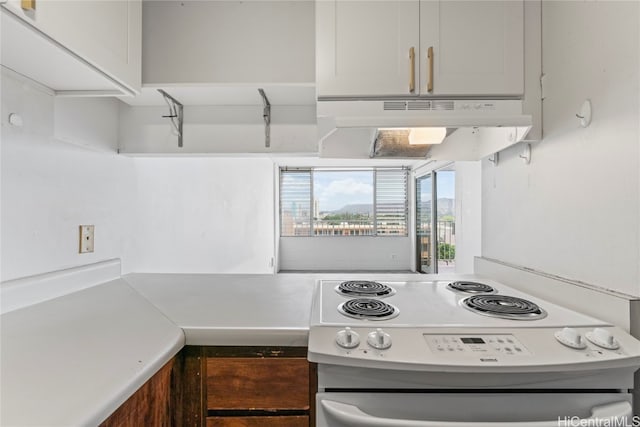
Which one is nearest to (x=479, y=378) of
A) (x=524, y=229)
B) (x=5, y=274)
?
(x=524, y=229)

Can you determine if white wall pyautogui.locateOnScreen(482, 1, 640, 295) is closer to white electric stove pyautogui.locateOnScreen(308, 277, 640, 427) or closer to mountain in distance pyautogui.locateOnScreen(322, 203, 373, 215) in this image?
white electric stove pyautogui.locateOnScreen(308, 277, 640, 427)

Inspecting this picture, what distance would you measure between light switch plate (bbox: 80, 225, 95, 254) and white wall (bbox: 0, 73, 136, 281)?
0.9 inches

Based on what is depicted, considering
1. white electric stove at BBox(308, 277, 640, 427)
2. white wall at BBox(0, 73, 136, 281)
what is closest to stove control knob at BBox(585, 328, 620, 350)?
white electric stove at BBox(308, 277, 640, 427)

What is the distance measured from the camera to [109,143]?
1562mm

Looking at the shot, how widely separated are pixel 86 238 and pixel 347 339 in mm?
1260

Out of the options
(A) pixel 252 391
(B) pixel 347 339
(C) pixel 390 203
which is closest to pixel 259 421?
(A) pixel 252 391

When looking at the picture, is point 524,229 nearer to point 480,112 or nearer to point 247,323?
point 480,112

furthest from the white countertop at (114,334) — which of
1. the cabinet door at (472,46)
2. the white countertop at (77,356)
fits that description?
the cabinet door at (472,46)

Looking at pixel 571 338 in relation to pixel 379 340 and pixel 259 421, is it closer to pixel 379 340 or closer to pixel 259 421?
pixel 379 340

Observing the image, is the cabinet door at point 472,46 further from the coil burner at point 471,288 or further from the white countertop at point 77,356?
the white countertop at point 77,356

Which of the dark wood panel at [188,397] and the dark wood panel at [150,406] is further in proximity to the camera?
the dark wood panel at [188,397]

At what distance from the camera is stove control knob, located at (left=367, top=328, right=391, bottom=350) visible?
79 centimetres

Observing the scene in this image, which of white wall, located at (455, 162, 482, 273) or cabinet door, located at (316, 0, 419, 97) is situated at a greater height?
cabinet door, located at (316, 0, 419, 97)

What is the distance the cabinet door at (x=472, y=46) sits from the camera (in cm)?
114
